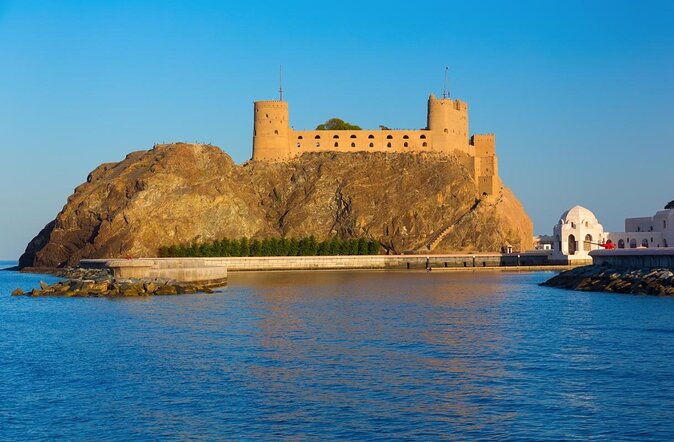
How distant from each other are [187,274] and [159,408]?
45.7 metres

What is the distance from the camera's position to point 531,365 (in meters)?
27.7

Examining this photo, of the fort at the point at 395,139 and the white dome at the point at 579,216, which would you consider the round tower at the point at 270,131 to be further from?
the white dome at the point at 579,216

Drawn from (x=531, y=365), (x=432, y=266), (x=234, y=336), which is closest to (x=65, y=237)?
(x=432, y=266)

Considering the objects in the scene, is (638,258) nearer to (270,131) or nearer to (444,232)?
(444,232)

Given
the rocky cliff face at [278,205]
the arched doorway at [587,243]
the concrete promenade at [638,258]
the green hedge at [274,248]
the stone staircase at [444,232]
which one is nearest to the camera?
the concrete promenade at [638,258]

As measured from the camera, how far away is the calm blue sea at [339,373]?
19.9m

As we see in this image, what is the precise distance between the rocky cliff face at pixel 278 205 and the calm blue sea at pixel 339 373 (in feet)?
205

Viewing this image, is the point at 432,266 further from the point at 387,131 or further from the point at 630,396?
the point at 630,396

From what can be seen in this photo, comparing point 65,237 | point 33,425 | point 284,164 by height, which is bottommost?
point 33,425

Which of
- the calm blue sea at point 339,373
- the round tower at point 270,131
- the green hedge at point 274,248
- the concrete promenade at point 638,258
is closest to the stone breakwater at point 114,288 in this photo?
the calm blue sea at point 339,373

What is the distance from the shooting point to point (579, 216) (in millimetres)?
100688

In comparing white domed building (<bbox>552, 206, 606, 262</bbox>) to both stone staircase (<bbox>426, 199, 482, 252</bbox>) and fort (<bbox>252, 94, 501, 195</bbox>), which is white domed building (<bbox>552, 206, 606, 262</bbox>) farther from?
fort (<bbox>252, 94, 501, 195</bbox>)

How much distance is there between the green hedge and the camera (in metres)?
104

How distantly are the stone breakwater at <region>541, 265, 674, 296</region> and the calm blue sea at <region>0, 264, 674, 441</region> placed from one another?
7373 millimetres
